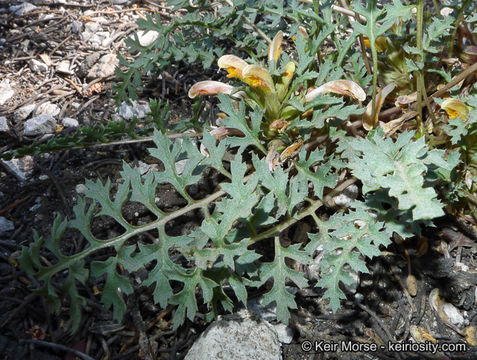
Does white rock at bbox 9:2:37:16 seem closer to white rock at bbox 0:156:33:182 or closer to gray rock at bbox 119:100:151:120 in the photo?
gray rock at bbox 119:100:151:120

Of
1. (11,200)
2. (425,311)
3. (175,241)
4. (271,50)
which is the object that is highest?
(271,50)

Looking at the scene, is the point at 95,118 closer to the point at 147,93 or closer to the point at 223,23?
the point at 147,93

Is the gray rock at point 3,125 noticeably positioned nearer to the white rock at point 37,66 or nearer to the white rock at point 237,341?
the white rock at point 37,66

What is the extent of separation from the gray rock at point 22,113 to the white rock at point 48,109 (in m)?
0.05

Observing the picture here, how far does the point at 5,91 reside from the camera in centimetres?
290

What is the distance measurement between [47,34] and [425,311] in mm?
3282

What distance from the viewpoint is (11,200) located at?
2.43m

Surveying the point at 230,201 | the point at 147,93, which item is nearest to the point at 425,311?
the point at 230,201

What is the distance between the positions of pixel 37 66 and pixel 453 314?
10.4 feet

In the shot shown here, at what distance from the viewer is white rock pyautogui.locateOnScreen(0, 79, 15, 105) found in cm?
287

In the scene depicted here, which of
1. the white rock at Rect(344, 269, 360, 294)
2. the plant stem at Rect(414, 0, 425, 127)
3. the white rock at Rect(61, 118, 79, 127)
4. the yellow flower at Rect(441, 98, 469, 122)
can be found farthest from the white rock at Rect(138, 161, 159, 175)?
the yellow flower at Rect(441, 98, 469, 122)

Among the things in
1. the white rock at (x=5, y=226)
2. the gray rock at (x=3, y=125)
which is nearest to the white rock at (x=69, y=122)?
the gray rock at (x=3, y=125)

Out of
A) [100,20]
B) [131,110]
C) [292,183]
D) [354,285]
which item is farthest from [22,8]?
[354,285]

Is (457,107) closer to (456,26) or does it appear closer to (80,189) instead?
(456,26)
